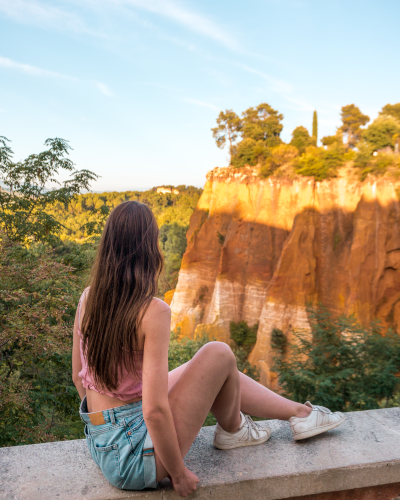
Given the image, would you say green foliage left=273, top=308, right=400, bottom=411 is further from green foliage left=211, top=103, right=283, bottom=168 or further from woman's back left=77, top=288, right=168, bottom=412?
green foliage left=211, top=103, right=283, bottom=168

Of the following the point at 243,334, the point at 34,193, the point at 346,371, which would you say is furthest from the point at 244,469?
the point at 243,334

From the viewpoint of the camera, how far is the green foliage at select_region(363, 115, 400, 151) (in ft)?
42.9

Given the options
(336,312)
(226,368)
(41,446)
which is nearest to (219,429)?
(226,368)

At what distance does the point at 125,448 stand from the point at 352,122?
1868 cm

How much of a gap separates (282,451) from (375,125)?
1412cm

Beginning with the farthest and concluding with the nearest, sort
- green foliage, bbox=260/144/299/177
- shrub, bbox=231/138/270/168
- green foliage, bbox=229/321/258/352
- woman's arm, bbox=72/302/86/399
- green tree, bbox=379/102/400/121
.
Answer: shrub, bbox=231/138/270/168 < green foliage, bbox=229/321/258/352 < green foliage, bbox=260/144/299/177 < green tree, bbox=379/102/400/121 < woman's arm, bbox=72/302/86/399

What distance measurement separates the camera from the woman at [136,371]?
1271 mm

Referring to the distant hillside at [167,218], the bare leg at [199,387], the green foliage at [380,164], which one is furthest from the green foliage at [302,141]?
the bare leg at [199,387]

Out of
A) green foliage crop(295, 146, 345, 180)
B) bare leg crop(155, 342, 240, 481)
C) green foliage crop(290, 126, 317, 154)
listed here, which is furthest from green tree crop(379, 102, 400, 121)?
bare leg crop(155, 342, 240, 481)

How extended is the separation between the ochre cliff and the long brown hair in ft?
43.8

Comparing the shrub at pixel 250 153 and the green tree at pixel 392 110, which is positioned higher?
the green tree at pixel 392 110

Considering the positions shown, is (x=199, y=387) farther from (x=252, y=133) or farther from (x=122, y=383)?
(x=252, y=133)

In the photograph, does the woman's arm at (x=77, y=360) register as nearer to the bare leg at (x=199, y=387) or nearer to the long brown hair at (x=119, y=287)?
the long brown hair at (x=119, y=287)

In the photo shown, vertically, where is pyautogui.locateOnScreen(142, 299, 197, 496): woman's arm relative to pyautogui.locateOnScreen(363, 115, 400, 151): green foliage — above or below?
below
